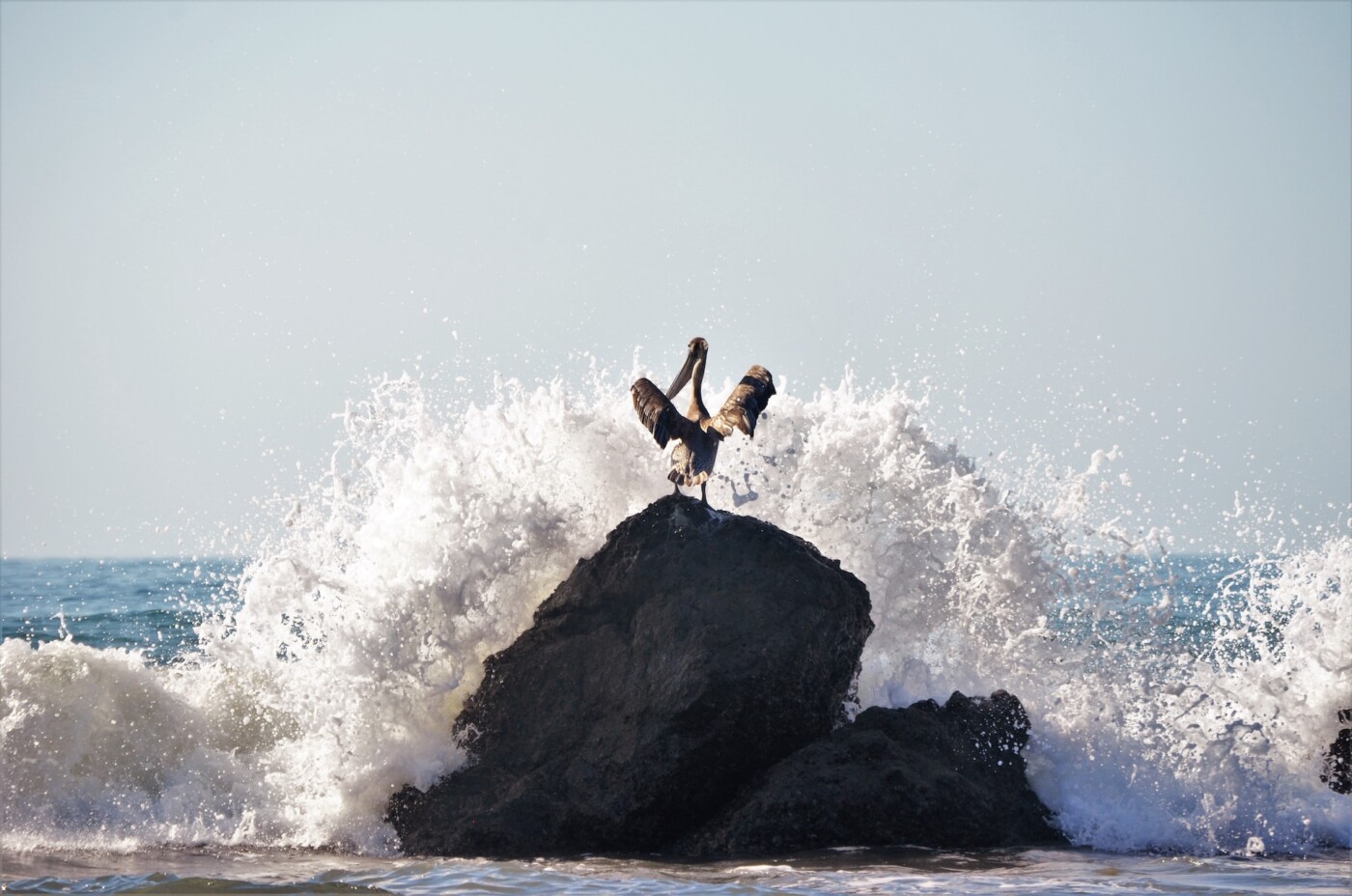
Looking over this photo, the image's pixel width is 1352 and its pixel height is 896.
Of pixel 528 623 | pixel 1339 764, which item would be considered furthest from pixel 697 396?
pixel 1339 764

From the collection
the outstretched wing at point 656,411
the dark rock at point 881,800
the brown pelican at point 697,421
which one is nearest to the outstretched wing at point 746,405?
the brown pelican at point 697,421

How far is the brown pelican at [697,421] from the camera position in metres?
8.06

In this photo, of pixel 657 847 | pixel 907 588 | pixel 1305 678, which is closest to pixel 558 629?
pixel 657 847

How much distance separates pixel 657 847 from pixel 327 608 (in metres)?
2.80

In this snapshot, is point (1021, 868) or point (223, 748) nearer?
point (1021, 868)

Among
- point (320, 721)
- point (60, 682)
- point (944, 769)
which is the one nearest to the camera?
point (944, 769)

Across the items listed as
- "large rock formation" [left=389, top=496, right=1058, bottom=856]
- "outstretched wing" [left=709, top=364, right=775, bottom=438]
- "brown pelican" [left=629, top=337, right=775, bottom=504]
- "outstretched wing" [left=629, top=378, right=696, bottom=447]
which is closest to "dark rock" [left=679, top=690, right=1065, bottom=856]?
"large rock formation" [left=389, top=496, right=1058, bottom=856]

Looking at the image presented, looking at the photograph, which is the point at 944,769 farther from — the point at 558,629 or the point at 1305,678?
the point at 1305,678

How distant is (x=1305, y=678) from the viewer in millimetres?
9477

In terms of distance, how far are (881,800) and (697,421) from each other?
2.53m

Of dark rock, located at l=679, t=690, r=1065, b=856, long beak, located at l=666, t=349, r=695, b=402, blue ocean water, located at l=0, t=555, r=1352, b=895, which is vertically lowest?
blue ocean water, located at l=0, t=555, r=1352, b=895

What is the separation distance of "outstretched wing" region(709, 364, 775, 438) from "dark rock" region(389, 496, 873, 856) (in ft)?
1.76

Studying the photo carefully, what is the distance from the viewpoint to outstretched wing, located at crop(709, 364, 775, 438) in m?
8.16

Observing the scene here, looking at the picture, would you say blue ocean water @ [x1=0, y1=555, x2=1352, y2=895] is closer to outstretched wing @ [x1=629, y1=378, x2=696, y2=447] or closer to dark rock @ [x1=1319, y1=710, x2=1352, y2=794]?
Answer: dark rock @ [x1=1319, y1=710, x2=1352, y2=794]
